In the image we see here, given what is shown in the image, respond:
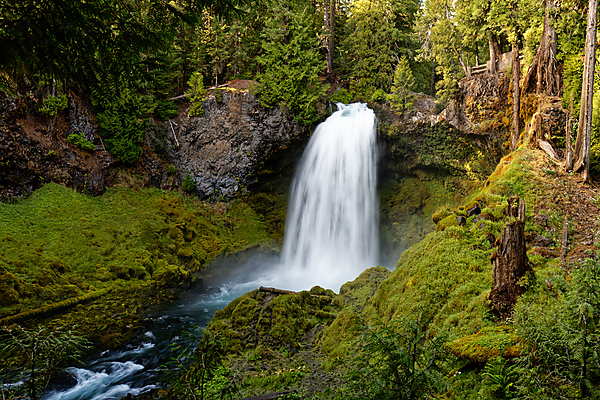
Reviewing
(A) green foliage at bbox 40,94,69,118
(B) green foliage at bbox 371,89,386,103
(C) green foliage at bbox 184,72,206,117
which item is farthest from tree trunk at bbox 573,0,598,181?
(A) green foliage at bbox 40,94,69,118

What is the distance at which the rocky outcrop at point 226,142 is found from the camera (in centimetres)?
1825

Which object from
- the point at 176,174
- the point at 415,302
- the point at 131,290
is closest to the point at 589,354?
the point at 415,302

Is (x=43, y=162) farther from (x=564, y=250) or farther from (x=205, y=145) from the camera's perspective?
(x=564, y=250)

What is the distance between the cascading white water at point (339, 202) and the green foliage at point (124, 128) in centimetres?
946

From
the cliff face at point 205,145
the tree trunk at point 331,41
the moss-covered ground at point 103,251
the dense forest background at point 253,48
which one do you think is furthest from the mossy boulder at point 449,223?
the tree trunk at point 331,41

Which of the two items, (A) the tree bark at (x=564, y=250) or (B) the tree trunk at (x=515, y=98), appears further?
(B) the tree trunk at (x=515, y=98)

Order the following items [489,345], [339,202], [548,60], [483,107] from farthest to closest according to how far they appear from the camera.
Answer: [339,202] < [483,107] < [548,60] < [489,345]

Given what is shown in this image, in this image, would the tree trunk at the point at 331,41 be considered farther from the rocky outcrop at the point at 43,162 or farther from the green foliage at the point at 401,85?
the rocky outcrop at the point at 43,162

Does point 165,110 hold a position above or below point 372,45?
below

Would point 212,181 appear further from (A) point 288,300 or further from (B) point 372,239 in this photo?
(A) point 288,300

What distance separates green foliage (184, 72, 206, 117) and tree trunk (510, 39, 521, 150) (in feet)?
50.8

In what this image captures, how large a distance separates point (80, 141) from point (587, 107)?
63.1ft

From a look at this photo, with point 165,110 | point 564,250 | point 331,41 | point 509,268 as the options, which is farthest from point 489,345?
point 331,41

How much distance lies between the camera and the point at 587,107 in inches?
319
